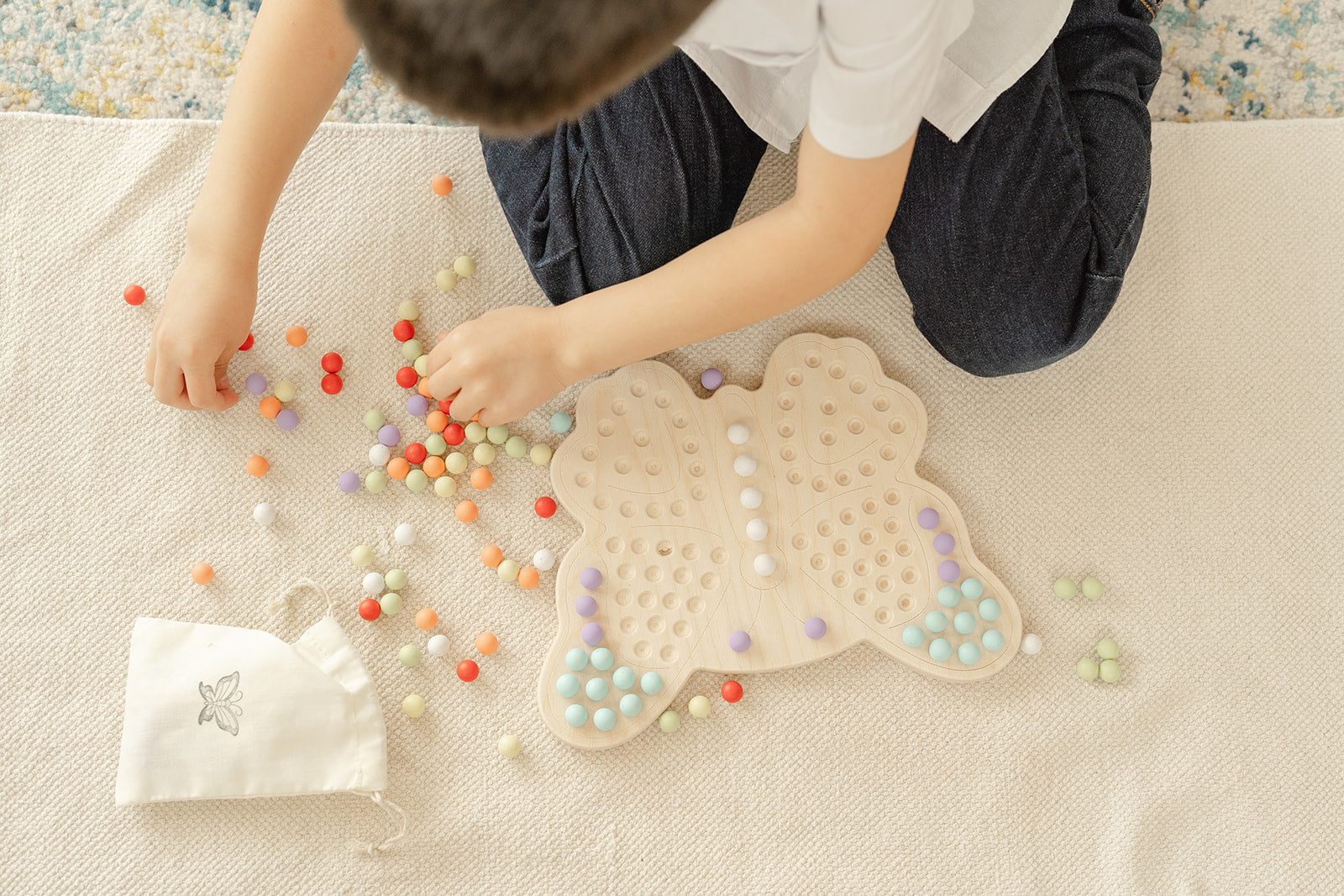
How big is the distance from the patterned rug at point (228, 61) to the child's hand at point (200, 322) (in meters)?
0.20

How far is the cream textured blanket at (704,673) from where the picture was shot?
770 mm

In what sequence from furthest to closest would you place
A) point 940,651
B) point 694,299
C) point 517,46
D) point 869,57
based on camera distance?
point 940,651
point 694,299
point 869,57
point 517,46

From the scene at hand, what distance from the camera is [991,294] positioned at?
74 centimetres

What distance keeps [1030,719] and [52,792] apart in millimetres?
789

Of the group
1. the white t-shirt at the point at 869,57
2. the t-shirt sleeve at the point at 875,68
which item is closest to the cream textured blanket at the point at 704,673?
the white t-shirt at the point at 869,57

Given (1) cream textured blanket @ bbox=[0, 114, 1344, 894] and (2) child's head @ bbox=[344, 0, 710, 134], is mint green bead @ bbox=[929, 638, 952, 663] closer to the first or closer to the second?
(1) cream textured blanket @ bbox=[0, 114, 1344, 894]

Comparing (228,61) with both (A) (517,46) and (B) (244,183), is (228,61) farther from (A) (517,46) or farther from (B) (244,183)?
(A) (517,46)

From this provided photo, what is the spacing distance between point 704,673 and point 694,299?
317mm

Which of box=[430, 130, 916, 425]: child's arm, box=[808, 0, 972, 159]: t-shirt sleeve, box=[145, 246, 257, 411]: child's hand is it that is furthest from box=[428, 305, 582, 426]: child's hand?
box=[808, 0, 972, 159]: t-shirt sleeve

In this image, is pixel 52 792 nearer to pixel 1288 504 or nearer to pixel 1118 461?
pixel 1118 461

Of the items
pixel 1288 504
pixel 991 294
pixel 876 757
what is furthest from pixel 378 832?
pixel 1288 504

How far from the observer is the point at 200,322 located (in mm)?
722

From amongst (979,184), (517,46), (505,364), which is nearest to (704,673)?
(505,364)

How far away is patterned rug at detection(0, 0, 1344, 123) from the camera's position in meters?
0.86
